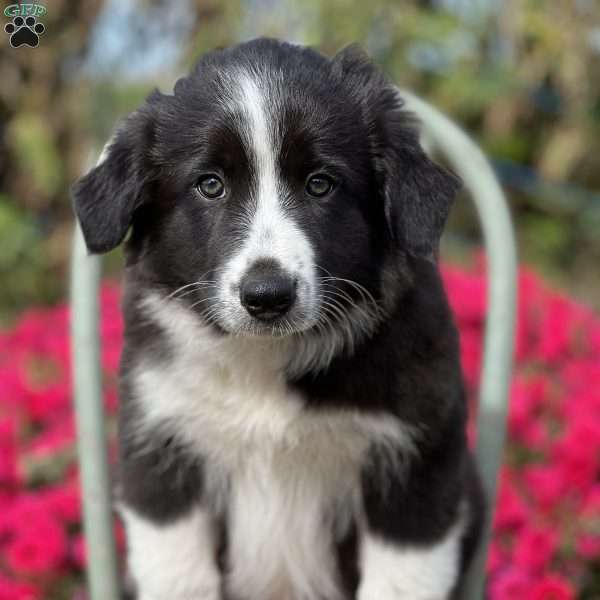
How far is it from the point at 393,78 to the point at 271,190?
565cm

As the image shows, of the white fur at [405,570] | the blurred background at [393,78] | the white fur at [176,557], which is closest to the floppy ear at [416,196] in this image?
the white fur at [405,570]

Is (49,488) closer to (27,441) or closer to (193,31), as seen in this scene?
(27,441)

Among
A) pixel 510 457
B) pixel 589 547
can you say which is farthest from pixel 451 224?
pixel 589 547

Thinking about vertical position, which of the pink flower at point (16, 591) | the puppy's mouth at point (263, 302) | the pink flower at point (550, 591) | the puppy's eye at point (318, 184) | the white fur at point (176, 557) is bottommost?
the pink flower at point (16, 591)

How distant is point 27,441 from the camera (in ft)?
15.8

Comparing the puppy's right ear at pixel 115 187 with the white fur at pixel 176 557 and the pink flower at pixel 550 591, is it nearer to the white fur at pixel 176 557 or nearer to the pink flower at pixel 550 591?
the white fur at pixel 176 557

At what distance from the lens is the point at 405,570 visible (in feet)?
9.00

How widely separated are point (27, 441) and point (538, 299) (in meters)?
2.96

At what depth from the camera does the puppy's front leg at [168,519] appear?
281cm

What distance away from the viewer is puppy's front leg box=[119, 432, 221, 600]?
2811 millimetres

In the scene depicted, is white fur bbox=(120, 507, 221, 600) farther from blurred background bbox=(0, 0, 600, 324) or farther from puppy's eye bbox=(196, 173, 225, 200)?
blurred background bbox=(0, 0, 600, 324)

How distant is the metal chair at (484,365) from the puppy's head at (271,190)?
417 mm

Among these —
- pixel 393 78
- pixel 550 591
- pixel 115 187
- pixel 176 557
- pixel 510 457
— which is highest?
pixel 393 78

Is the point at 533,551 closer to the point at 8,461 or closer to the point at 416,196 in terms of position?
the point at 416,196
